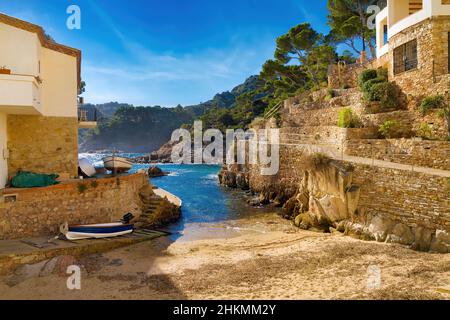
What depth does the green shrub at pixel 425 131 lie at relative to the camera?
19125mm

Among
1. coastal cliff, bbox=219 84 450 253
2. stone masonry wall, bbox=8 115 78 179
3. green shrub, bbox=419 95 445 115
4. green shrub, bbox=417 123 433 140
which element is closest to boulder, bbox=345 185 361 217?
coastal cliff, bbox=219 84 450 253

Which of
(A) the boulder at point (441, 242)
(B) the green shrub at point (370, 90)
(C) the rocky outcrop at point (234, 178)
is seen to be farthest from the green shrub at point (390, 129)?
(C) the rocky outcrop at point (234, 178)

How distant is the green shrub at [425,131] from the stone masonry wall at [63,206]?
56.1 feet

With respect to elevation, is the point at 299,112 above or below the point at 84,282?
above

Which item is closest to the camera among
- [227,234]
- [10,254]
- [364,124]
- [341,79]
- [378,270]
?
[378,270]

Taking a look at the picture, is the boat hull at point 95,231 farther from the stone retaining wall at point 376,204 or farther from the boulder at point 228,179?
the boulder at point 228,179

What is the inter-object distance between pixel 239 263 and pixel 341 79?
28575mm

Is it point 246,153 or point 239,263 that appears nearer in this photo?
point 239,263

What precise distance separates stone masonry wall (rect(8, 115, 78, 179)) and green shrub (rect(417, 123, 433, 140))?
19.7 m

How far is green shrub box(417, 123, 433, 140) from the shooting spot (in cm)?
1912

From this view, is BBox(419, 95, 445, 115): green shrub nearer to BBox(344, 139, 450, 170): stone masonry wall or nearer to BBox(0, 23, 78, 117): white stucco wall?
BBox(344, 139, 450, 170): stone masonry wall

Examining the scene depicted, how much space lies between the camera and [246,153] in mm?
37344
